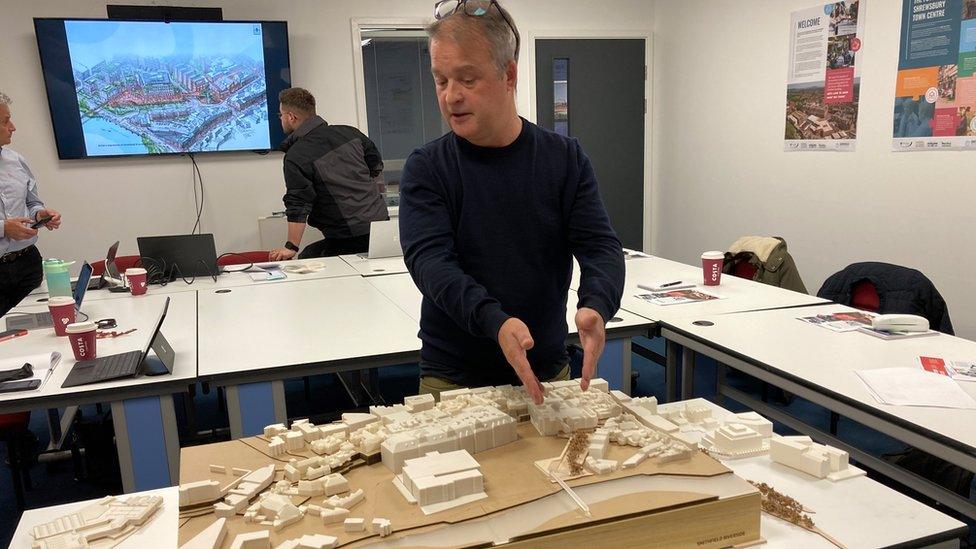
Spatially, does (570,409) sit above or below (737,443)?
above

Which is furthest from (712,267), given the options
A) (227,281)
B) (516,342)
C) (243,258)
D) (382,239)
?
(243,258)

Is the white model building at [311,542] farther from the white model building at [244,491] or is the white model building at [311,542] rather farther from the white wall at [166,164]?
the white wall at [166,164]

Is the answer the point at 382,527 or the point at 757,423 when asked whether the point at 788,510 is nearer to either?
the point at 757,423

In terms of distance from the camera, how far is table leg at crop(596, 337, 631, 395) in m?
2.53

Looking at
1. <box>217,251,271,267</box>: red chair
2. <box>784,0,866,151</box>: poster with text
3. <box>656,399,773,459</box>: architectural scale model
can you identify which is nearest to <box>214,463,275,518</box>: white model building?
<box>656,399,773,459</box>: architectural scale model

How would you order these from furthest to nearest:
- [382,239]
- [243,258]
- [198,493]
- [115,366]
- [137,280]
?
[243,258] → [382,239] → [137,280] → [115,366] → [198,493]

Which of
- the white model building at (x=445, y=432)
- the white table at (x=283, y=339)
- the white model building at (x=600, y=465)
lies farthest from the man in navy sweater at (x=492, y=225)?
the white table at (x=283, y=339)

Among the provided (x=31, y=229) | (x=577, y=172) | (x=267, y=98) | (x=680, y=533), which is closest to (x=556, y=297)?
(x=577, y=172)

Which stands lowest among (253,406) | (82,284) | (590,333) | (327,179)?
(253,406)

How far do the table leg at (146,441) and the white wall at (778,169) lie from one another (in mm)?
3793

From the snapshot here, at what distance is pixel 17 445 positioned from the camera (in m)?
2.64

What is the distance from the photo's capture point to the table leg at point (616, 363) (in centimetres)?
253

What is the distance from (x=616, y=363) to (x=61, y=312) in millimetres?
2064

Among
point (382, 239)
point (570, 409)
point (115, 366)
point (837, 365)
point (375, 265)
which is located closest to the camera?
point (570, 409)
